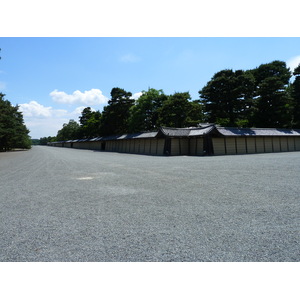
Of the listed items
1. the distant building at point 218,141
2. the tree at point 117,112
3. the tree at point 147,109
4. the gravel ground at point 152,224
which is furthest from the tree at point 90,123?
the gravel ground at point 152,224

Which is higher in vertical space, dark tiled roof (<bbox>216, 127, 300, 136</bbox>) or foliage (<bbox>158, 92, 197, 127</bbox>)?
foliage (<bbox>158, 92, 197, 127</bbox>)

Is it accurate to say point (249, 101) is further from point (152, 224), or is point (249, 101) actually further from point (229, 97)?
point (152, 224)

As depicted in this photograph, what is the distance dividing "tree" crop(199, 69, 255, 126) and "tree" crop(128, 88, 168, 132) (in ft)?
25.7

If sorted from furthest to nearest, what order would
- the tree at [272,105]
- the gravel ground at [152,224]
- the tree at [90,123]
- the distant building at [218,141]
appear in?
the tree at [90,123] < the tree at [272,105] < the distant building at [218,141] < the gravel ground at [152,224]

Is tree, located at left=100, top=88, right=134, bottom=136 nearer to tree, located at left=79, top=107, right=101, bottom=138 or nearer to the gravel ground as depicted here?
tree, located at left=79, top=107, right=101, bottom=138

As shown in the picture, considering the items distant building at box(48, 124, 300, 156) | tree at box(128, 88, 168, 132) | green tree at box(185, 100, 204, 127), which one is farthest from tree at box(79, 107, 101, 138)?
distant building at box(48, 124, 300, 156)

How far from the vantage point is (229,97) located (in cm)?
3459

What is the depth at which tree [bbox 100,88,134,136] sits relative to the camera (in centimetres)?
4625

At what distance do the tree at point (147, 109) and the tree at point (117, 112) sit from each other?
6.67m

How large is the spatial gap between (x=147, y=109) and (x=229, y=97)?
45.7ft

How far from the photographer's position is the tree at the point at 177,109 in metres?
33.5

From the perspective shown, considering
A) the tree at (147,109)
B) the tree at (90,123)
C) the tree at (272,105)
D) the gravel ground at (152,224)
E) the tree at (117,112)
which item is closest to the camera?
the gravel ground at (152,224)

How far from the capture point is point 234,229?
371cm

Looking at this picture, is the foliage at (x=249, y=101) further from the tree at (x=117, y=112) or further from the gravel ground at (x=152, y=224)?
the gravel ground at (x=152, y=224)
